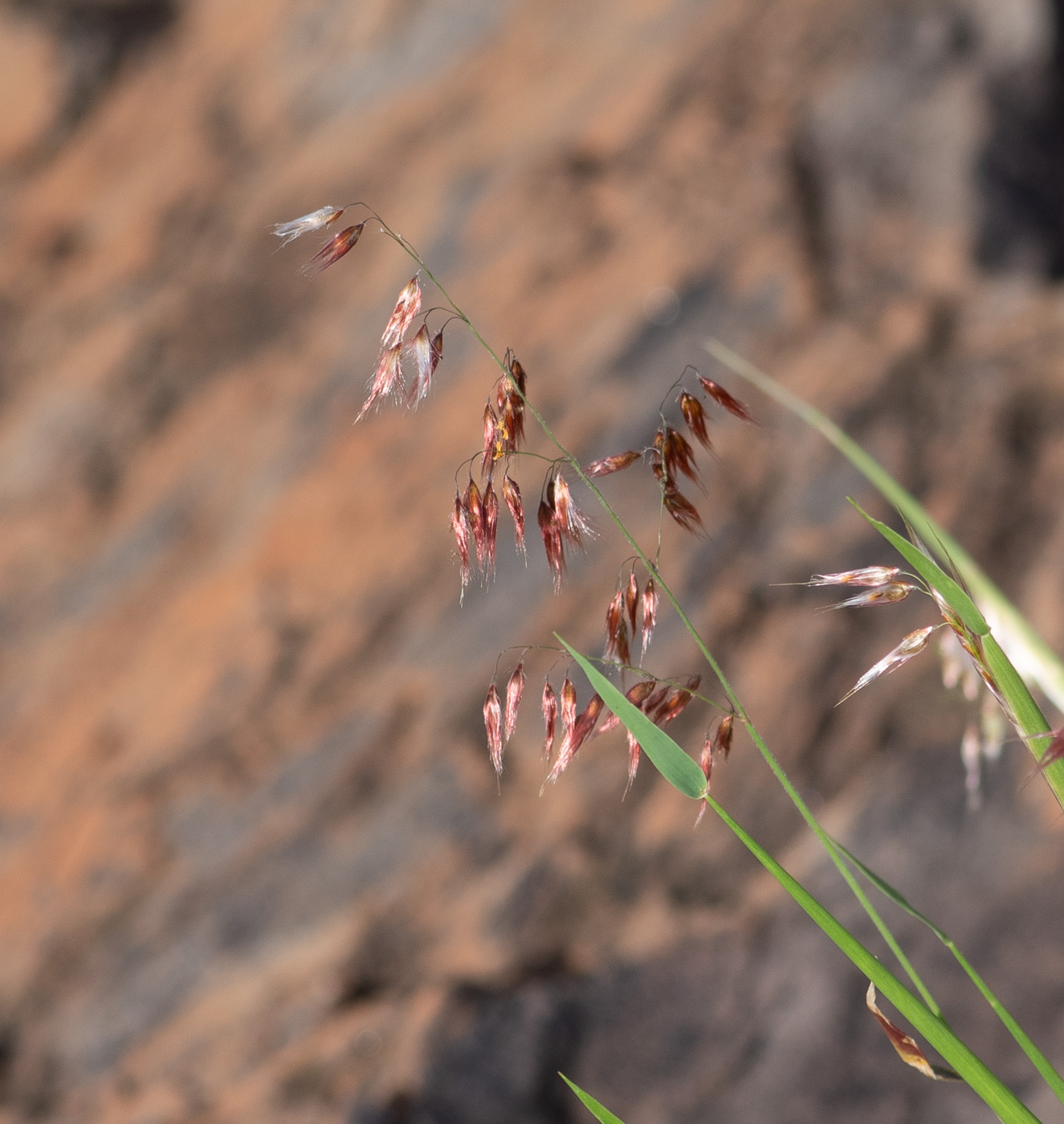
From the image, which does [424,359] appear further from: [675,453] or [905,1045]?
[905,1045]

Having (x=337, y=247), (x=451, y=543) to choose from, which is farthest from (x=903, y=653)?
(x=451, y=543)

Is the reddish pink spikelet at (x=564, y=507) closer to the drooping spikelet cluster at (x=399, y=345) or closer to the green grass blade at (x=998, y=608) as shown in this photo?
the drooping spikelet cluster at (x=399, y=345)

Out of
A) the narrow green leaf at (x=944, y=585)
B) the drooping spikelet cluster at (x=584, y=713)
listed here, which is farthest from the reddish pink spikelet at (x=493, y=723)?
the narrow green leaf at (x=944, y=585)

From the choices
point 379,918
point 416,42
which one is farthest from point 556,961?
point 416,42

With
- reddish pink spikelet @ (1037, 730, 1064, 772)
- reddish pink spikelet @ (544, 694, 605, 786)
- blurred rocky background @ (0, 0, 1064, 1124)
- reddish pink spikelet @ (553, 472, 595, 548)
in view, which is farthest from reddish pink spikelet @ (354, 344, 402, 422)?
blurred rocky background @ (0, 0, 1064, 1124)

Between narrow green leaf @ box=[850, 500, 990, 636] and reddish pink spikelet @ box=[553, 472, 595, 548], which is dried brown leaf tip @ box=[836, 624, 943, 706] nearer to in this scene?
narrow green leaf @ box=[850, 500, 990, 636]
